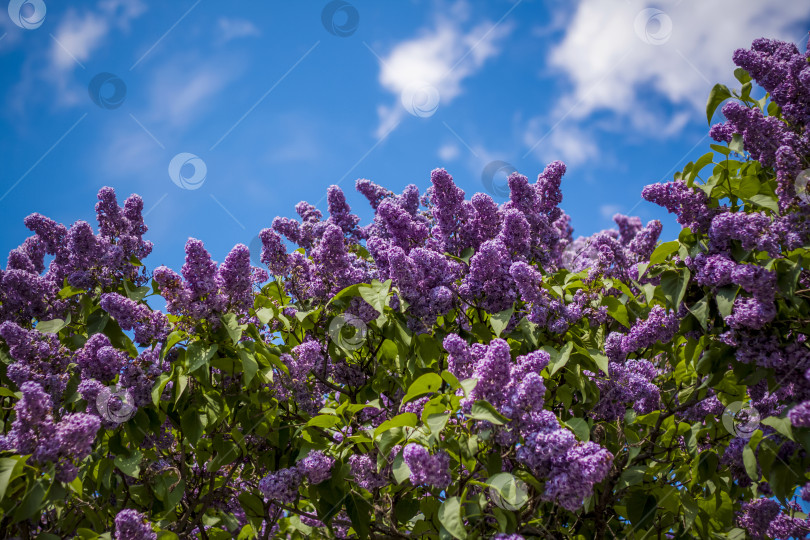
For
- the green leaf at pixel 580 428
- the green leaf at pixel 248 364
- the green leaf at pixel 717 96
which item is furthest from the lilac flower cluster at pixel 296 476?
the green leaf at pixel 717 96

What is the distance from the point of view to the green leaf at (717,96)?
3.89 m

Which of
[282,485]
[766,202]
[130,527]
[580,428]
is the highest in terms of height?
[766,202]

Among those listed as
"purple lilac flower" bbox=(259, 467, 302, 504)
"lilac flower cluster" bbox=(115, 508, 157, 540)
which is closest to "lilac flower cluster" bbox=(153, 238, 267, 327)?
"purple lilac flower" bbox=(259, 467, 302, 504)

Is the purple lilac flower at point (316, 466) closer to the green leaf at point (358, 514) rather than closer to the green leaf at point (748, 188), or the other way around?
the green leaf at point (358, 514)

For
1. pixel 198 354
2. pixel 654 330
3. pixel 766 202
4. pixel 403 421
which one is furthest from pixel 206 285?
pixel 766 202

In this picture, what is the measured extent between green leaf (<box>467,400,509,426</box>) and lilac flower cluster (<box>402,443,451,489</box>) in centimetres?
27

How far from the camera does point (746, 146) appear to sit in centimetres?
361

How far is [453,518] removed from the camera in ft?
8.58

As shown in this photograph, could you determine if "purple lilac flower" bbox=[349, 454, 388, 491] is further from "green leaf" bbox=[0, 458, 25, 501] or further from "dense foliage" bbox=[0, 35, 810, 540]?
"green leaf" bbox=[0, 458, 25, 501]

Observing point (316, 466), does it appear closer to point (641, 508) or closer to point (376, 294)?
point (376, 294)

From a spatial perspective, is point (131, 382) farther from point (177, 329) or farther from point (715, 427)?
point (715, 427)

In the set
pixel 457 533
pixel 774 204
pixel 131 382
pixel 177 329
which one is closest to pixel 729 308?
pixel 774 204

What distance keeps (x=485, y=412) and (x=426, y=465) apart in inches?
14.8

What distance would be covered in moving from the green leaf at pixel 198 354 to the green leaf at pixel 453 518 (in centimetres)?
158
